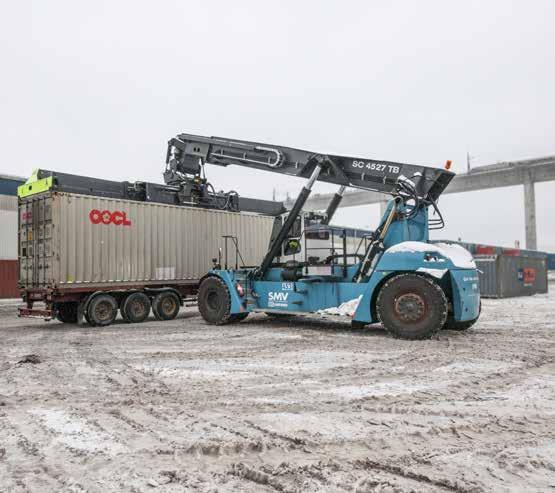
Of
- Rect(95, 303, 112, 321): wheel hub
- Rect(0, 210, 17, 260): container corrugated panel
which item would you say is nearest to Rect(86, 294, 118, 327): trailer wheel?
Rect(95, 303, 112, 321): wheel hub

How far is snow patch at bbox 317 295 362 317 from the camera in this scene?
35.1ft

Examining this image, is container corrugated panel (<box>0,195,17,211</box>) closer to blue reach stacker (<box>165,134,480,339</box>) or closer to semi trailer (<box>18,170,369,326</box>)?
semi trailer (<box>18,170,369,326</box>)

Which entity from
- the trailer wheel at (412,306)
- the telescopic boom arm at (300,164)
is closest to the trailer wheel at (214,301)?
the telescopic boom arm at (300,164)

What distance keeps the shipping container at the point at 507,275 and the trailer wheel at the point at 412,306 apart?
15.8 m

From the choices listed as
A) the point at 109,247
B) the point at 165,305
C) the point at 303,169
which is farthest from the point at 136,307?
the point at 303,169

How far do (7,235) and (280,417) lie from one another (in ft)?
74.5

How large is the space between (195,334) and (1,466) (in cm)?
746

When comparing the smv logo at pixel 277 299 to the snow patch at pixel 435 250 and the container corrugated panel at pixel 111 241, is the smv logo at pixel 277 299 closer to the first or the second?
the snow patch at pixel 435 250

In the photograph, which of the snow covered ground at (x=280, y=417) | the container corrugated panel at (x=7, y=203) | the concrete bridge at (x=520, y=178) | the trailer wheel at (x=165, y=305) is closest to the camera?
the snow covered ground at (x=280, y=417)

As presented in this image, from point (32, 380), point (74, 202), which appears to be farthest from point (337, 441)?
point (74, 202)

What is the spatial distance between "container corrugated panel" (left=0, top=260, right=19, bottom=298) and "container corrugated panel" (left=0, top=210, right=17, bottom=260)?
285 millimetres

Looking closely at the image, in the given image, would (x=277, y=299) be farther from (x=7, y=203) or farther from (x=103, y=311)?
(x=7, y=203)

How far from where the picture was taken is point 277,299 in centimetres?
1228

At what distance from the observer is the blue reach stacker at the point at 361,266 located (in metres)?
9.82
